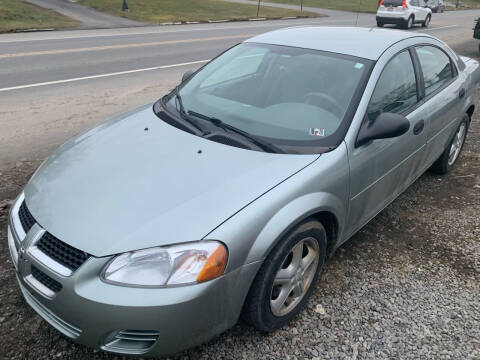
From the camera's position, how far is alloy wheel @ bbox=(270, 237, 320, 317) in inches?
98.7

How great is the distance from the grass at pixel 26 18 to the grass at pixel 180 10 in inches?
132

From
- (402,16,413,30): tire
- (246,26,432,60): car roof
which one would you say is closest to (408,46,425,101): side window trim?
(246,26,432,60): car roof

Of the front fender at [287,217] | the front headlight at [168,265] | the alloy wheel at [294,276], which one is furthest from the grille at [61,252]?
A: the alloy wheel at [294,276]

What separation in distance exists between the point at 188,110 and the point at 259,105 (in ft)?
1.77

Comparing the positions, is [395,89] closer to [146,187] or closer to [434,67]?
[434,67]

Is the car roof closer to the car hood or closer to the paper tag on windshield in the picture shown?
the paper tag on windshield

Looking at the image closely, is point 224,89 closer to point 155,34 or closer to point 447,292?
point 447,292

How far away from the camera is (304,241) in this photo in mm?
2570

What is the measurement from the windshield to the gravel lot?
3.72 feet

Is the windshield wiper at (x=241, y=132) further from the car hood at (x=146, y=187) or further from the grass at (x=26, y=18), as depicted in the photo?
the grass at (x=26, y=18)

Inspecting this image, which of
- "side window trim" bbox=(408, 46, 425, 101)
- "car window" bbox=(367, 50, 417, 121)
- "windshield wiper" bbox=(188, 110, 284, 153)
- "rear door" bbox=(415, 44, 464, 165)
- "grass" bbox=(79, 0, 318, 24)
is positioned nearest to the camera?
"windshield wiper" bbox=(188, 110, 284, 153)

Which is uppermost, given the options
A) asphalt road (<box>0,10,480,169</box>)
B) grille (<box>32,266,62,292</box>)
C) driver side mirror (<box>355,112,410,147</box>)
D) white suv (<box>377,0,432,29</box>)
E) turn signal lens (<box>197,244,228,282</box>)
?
white suv (<box>377,0,432,29</box>)

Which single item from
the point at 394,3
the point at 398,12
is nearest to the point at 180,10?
the point at 394,3

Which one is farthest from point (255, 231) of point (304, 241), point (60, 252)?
point (60, 252)
